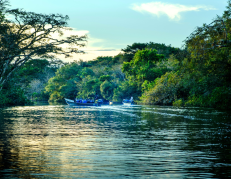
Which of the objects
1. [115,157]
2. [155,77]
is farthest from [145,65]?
[115,157]

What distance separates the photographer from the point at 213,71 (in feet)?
99.8

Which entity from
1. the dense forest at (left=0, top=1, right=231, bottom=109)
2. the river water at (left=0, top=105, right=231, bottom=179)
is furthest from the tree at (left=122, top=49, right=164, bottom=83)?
the river water at (left=0, top=105, right=231, bottom=179)

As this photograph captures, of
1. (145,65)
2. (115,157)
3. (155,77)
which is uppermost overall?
(145,65)

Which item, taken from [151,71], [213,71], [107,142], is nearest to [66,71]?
[151,71]

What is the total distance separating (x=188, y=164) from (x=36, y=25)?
20.7 meters

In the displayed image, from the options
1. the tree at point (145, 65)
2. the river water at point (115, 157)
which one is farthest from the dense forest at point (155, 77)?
the river water at point (115, 157)

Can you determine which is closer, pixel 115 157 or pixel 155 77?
pixel 115 157

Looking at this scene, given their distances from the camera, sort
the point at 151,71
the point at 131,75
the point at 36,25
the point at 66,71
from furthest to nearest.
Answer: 1. the point at 66,71
2. the point at 131,75
3. the point at 151,71
4. the point at 36,25

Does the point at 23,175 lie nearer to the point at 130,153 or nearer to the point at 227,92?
the point at 130,153

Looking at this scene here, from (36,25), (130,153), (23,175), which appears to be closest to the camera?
(23,175)

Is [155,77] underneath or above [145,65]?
underneath

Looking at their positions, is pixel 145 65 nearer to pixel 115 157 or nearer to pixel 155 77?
pixel 155 77

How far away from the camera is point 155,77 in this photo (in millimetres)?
59781

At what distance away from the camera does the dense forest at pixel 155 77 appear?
2734 centimetres
